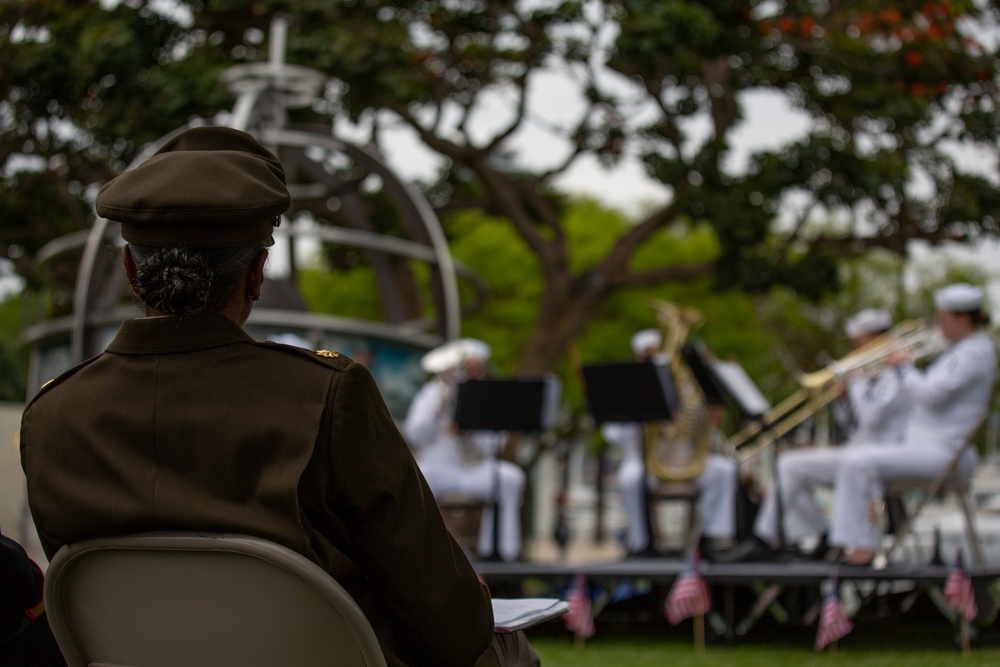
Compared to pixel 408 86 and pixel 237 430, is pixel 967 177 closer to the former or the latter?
pixel 408 86

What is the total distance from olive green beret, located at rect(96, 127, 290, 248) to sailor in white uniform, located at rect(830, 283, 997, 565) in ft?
17.9

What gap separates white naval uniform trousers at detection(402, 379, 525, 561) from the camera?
994cm

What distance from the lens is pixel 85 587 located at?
2.05 m

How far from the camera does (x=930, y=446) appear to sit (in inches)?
275

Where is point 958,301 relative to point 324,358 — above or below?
below

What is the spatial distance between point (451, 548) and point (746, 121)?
1411cm

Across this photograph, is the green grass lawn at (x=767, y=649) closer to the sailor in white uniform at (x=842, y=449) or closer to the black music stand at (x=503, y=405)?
the sailor in white uniform at (x=842, y=449)

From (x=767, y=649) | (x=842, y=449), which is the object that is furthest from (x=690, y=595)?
(x=842, y=449)

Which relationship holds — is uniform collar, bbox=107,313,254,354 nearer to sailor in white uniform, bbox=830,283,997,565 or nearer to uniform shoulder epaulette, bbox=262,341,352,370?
uniform shoulder epaulette, bbox=262,341,352,370

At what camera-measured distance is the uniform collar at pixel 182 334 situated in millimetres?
2129

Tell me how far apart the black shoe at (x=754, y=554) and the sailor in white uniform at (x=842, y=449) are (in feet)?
0.08

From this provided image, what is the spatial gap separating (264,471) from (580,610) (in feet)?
16.3

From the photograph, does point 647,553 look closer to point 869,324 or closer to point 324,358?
point 869,324

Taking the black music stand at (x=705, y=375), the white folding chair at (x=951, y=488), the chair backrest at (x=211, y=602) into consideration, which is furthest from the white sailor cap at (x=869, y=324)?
the chair backrest at (x=211, y=602)
